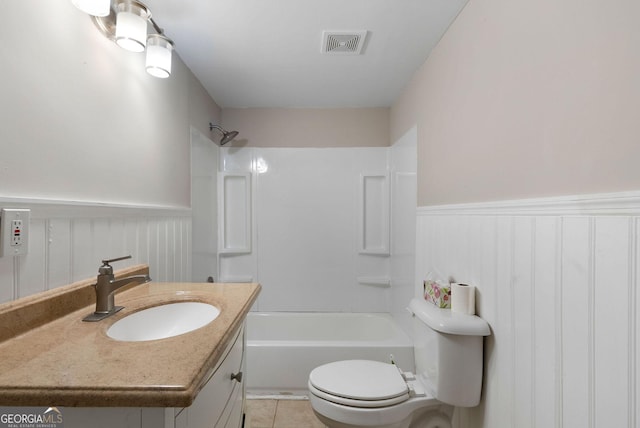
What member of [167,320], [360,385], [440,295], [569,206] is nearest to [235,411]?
[167,320]

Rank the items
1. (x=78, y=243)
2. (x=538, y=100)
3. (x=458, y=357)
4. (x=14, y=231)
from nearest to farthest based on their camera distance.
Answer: (x=14, y=231) → (x=538, y=100) → (x=78, y=243) → (x=458, y=357)

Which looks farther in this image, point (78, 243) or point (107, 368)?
point (78, 243)

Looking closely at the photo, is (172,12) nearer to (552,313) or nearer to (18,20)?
(18,20)

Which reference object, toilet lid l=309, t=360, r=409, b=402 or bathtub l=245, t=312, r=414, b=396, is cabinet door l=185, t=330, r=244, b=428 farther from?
bathtub l=245, t=312, r=414, b=396

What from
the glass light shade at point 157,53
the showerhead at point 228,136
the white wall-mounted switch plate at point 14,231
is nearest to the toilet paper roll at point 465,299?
the white wall-mounted switch plate at point 14,231

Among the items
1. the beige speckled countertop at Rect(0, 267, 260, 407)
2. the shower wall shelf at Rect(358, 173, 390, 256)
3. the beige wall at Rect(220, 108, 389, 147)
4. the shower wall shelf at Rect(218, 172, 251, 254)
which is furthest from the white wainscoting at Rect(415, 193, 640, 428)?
the shower wall shelf at Rect(218, 172, 251, 254)

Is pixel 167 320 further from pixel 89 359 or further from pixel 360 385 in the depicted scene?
pixel 360 385

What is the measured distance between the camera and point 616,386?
2.38ft

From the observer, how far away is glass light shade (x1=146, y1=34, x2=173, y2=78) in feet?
4.57

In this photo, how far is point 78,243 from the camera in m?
1.11

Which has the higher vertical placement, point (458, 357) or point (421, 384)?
point (458, 357)

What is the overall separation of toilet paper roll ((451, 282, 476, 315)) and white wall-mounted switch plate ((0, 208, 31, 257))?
59.0 inches

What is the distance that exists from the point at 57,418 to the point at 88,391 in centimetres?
10

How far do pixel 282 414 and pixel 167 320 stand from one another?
1.23 m
